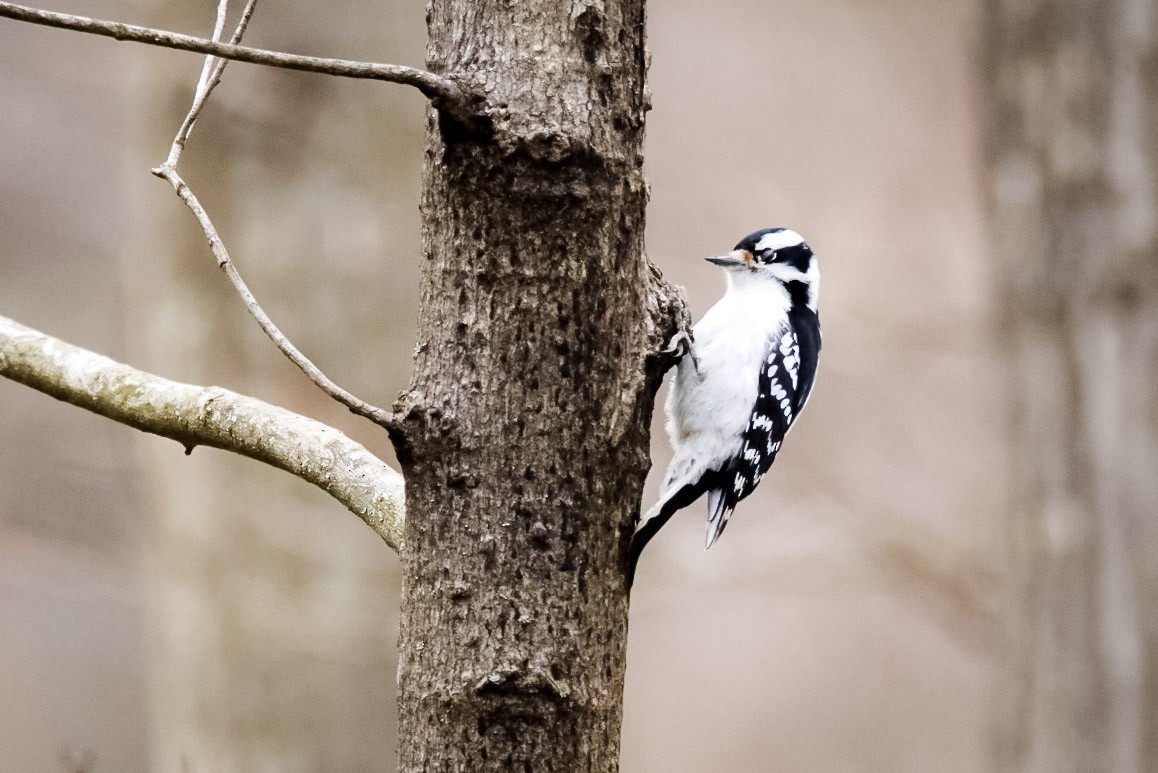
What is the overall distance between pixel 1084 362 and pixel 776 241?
1.22m

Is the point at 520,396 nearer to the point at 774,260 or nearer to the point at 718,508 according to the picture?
the point at 718,508

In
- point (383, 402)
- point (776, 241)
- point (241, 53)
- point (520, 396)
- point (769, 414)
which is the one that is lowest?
point (520, 396)

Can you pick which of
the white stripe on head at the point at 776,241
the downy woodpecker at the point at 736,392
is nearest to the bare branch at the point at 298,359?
the downy woodpecker at the point at 736,392

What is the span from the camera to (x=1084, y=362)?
395 cm

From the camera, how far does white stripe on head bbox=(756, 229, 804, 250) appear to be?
3479mm

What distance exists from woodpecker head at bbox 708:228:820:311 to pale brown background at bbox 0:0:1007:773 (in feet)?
3.81

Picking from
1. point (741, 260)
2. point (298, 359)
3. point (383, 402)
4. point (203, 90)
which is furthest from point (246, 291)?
point (383, 402)

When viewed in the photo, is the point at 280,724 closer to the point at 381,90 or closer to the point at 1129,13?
the point at 381,90

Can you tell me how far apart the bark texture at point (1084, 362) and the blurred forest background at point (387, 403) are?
16cm

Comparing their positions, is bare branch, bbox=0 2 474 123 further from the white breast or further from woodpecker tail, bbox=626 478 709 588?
the white breast

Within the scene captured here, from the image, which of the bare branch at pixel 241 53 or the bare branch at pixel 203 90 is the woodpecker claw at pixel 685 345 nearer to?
the bare branch at pixel 241 53

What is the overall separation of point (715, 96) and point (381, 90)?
359cm

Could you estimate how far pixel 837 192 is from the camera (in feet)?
21.5

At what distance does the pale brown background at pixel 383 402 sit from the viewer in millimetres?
4078
